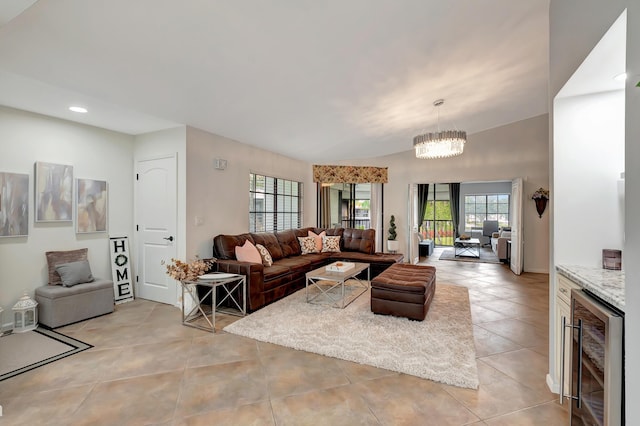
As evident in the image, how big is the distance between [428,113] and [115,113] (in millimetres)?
4591

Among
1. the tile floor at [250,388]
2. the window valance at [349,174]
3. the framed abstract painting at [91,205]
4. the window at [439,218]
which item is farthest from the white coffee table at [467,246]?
the framed abstract painting at [91,205]

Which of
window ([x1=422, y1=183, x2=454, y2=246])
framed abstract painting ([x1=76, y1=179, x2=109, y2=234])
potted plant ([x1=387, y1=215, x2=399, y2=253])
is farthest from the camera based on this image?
window ([x1=422, y1=183, x2=454, y2=246])

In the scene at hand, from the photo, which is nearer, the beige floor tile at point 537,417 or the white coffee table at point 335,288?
the beige floor tile at point 537,417

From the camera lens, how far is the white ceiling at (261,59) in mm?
2146

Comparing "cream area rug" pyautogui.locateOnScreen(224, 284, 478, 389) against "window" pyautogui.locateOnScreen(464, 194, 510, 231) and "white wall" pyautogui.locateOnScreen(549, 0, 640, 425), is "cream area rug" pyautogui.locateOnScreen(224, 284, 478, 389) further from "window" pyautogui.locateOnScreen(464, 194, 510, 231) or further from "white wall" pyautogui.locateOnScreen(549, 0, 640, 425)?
"window" pyautogui.locateOnScreen(464, 194, 510, 231)

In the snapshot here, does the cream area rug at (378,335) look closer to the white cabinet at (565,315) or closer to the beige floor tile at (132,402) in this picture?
the white cabinet at (565,315)

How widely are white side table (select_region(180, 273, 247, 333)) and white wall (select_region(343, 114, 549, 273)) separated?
5016mm

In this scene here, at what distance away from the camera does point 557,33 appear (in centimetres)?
213

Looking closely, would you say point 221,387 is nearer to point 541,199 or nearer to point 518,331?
point 518,331

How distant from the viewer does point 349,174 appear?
25.3ft

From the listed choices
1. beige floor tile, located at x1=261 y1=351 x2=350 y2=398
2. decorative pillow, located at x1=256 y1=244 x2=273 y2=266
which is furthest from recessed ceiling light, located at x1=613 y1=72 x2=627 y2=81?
decorative pillow, located at x1=256 y1=244 x2=273 y2=266

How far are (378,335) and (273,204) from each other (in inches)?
148

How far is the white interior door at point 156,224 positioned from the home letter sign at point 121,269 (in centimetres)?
15

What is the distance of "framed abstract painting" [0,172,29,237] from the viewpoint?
10.6 ft
